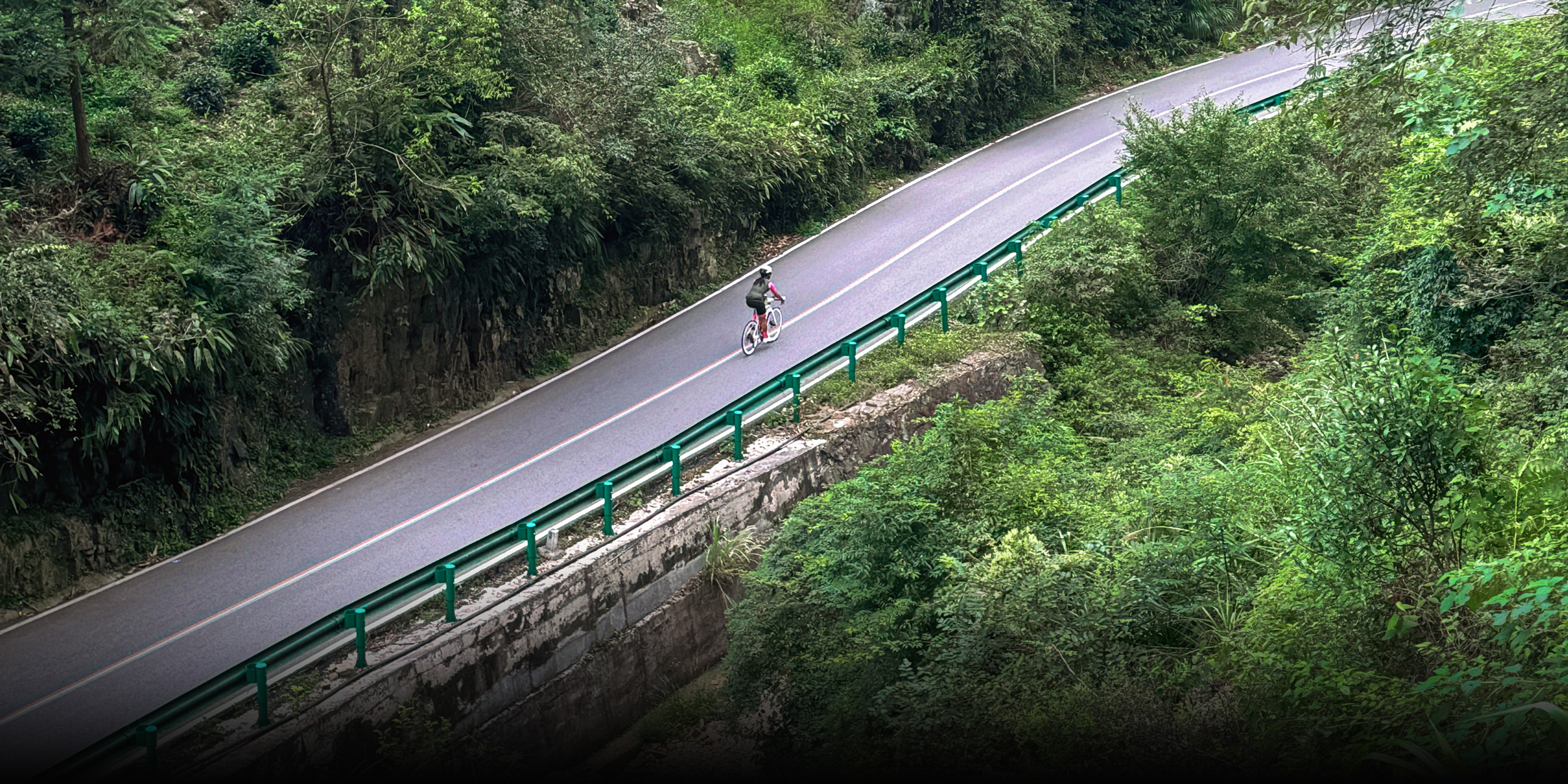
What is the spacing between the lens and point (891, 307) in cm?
2477

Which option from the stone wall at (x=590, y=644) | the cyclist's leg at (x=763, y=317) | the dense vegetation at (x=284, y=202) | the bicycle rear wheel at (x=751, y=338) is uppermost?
the dense vegetation at (x=284, y=202)

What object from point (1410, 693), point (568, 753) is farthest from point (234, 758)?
point (1410, 693)

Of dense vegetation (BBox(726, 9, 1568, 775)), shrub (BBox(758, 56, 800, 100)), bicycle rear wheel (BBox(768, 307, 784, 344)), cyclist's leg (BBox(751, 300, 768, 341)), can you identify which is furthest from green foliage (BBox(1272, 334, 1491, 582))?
shrub (BBox(758, 56, 800, 100))

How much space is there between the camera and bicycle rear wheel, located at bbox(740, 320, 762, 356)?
22.7m

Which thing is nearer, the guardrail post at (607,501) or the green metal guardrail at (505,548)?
the green metal guardrail at (505,548)

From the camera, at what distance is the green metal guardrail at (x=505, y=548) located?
11617 mm

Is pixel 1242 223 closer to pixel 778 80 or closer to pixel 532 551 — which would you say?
pixel 778 80

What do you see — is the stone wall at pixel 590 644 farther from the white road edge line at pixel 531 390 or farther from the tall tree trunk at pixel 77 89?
the tall tree trunk at pixel 77 89

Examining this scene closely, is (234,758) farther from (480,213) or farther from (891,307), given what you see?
(891,307)

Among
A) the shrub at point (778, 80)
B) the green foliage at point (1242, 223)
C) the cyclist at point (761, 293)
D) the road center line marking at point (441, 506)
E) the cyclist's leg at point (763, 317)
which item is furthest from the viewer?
the shrub at point (778, 80)

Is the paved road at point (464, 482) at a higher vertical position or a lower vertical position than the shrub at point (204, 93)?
lower

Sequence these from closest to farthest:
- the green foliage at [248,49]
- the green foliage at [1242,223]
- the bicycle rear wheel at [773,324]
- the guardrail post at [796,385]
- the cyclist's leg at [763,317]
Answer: the guardrail post at [796,385] → the cyclist's leg at [763,317] → the green foliage at [248,49] → the bicycle rear wheel at [773,324] → the green foliage at [1242,223]

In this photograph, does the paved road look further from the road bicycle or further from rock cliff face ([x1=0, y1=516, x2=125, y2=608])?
rock cliff face ([x1=0, y1=516, x2=125, y2=608])

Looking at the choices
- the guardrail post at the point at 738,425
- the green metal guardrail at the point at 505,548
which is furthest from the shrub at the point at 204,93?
the guardrail post at the point at 738,425
